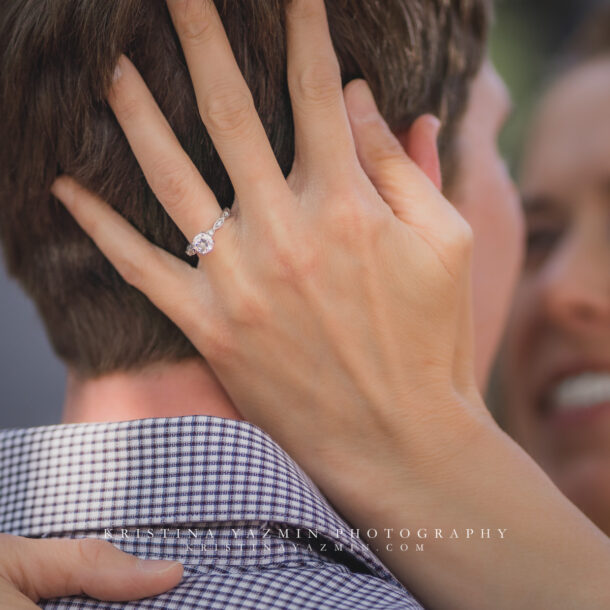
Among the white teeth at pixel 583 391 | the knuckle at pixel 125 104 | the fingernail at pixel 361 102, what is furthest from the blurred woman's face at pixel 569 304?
the knuckle at pixel 125 104

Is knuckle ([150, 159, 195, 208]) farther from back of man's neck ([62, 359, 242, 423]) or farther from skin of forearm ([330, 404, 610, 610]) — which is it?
skin of forearm ([330, 404, 610, 610])

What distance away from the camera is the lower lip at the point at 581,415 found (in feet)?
7.41

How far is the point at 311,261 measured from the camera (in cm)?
93

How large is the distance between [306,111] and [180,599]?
58cm

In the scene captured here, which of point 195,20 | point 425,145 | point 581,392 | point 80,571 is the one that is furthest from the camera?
point 581,392

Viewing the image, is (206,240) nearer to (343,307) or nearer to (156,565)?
(343,307)

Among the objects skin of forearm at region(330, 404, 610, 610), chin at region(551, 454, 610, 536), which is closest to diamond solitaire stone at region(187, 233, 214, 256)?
skin of forearm at region(330, 404, 610, 610)

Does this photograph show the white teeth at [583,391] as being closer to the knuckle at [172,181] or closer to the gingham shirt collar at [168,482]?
the gingham shirt collar at [168,482]

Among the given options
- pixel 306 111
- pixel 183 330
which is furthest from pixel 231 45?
pixel 183 330

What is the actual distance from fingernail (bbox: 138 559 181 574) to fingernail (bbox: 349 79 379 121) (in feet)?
1.93

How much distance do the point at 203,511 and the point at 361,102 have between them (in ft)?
1.80

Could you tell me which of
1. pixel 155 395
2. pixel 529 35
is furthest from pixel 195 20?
pixel 529 35

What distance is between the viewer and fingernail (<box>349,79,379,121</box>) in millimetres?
991

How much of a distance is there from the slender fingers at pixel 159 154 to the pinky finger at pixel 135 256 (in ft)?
0.18
